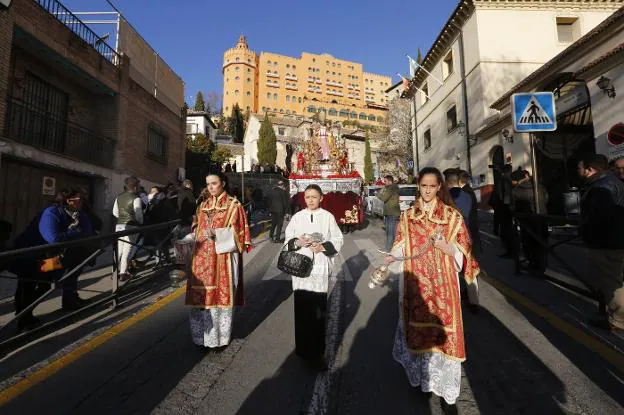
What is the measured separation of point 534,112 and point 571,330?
12.2 feet

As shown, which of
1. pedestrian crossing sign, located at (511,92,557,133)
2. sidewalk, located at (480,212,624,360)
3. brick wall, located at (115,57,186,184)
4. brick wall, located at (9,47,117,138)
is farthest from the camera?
brick wall, located at (115,57,186,184)

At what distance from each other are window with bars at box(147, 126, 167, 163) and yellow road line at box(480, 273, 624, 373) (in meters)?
15.1

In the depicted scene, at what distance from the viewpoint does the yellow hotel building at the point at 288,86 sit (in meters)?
77.1

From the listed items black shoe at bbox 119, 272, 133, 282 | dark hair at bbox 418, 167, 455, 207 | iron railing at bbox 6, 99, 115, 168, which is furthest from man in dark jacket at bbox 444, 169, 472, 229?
iron railing at bbox 6, 99, 115, 168

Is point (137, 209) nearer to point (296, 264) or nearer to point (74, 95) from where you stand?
point (296, 264)

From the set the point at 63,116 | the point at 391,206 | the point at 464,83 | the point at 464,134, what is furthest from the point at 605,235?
the point at 464,83

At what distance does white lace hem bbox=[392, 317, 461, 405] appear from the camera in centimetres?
223

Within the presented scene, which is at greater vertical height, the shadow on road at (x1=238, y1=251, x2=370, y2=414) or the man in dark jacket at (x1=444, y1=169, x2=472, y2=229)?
the man in dark jacket at (x1=444, y1=169, x2=472, y2=229)

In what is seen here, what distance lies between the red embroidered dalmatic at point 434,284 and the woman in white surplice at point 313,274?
0.71m

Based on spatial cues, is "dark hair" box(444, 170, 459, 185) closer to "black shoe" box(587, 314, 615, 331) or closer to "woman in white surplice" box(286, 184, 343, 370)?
"black shoe" box(587, 314, 615, 331)

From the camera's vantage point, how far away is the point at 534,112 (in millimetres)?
5527

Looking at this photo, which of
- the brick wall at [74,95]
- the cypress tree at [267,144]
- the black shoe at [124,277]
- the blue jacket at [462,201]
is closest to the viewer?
the blue jacket at [462,201]

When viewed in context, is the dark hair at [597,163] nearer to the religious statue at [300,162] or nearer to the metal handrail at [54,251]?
the metal handrail at [54,251]

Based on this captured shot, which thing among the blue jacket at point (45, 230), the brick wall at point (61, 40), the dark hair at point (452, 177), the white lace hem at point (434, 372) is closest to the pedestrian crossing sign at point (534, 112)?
the dark hair at point (452, 177)
